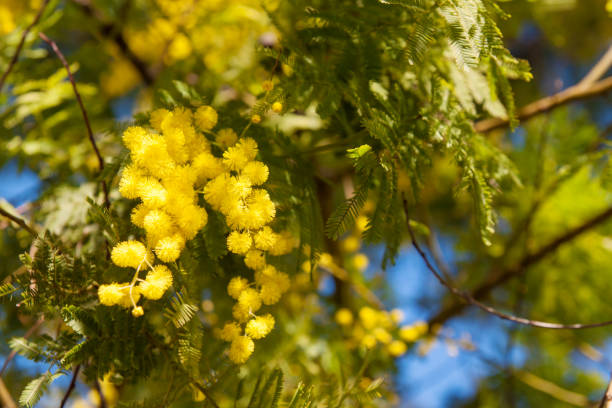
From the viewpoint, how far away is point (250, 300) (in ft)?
2.66

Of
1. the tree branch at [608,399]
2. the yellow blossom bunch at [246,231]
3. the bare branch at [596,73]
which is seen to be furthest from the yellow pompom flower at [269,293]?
the bare branch at [596,73]

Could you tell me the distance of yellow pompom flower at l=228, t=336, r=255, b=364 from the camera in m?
0.78

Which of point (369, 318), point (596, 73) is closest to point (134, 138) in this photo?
point (369, 318)

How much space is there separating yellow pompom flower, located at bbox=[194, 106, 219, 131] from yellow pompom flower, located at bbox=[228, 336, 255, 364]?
370mm

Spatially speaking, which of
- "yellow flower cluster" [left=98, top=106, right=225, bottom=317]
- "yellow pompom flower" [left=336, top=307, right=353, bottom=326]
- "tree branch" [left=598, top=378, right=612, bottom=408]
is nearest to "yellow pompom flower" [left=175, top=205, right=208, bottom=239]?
"yellow flower cluster" [left=98, top=106, right=225, bottom=317]

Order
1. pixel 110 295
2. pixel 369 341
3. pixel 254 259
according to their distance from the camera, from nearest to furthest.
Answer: pixel 110 295 → pixel 254 259 → pixel 369 341

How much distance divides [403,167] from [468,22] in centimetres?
27

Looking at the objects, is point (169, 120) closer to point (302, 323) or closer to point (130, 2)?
point (302, 323)

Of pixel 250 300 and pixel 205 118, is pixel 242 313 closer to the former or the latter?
pixel 250 300

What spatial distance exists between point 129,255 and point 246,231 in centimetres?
18

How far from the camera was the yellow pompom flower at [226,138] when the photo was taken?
0.89m

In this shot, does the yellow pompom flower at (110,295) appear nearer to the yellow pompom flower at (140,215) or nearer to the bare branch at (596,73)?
the yellow pompom flower at (140,215)

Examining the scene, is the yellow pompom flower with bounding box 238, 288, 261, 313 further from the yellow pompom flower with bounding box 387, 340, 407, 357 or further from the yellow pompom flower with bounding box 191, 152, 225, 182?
the yellow pompom flower with bounding box 387, 340, 407, 357

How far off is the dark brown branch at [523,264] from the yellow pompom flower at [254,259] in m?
1.03
